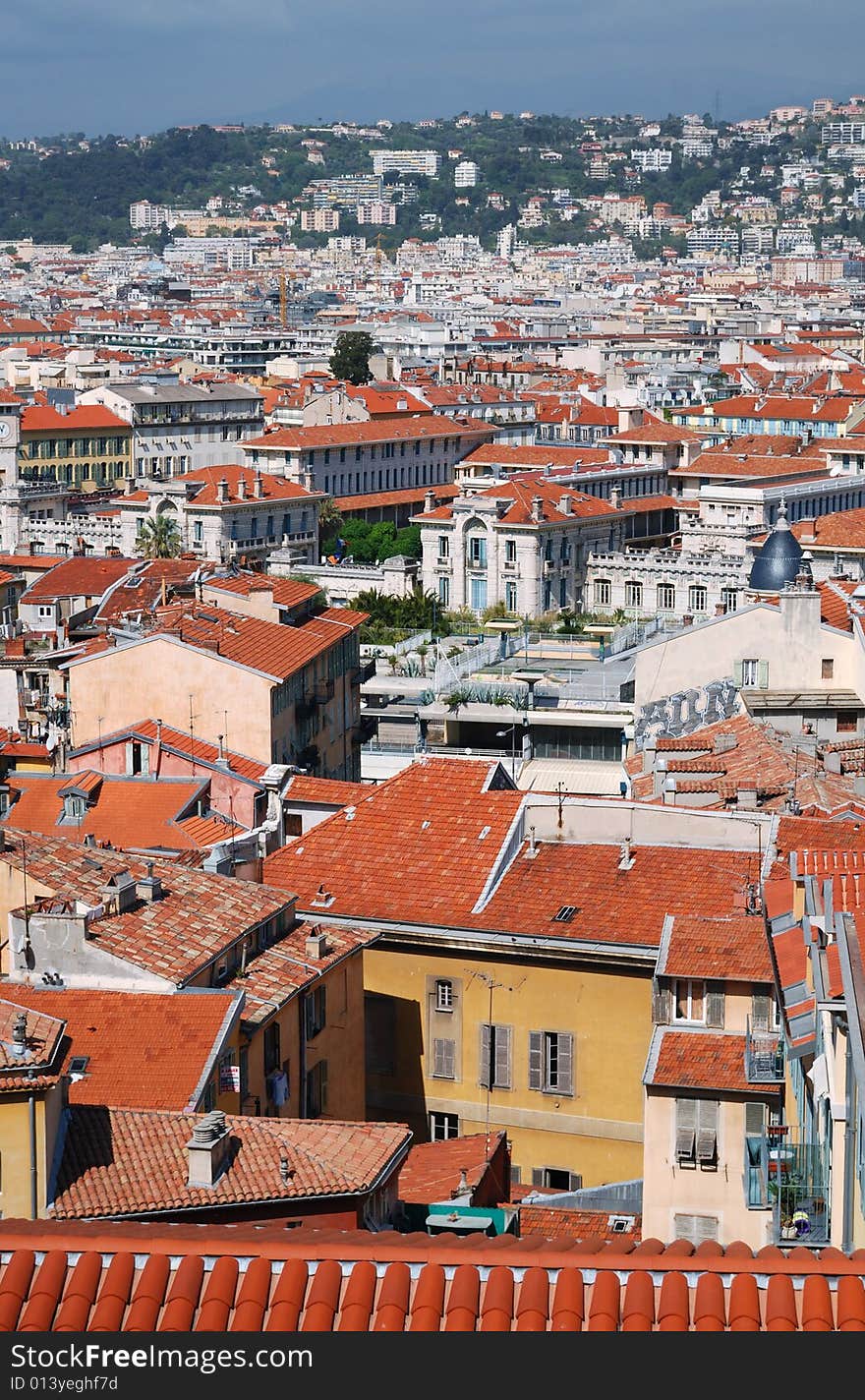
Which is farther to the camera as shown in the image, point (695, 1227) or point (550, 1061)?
point (550, 1061)

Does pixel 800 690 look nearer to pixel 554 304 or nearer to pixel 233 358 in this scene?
pixel 233 358

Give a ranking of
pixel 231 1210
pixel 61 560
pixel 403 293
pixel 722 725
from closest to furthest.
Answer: pixel 231 1210 < pixel 722 725 < pixel 61 560 < pixel 403 293

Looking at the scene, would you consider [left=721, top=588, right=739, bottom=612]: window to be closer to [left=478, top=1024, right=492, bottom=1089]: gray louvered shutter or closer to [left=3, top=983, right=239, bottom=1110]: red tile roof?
[left=478, top=1024, right=492, bottom=1089]: gray louvered shutter

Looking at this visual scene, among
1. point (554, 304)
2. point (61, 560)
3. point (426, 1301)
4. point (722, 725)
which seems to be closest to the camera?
point (426, 1301)

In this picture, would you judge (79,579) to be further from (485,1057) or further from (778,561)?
(485,1057)

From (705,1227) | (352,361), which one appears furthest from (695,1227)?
(352,361)

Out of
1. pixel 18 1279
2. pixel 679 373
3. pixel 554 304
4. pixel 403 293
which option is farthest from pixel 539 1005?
pixel 403 293
